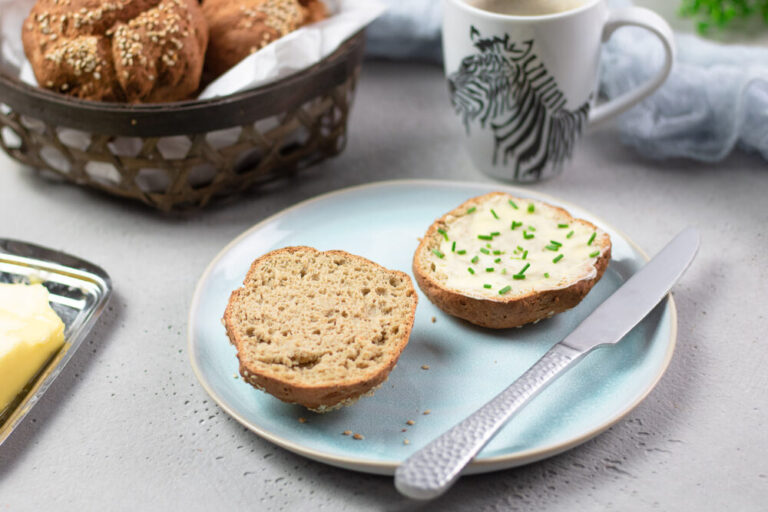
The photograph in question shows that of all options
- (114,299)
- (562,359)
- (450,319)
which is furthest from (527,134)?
(114,299)

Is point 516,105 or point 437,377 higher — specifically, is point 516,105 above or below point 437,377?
above

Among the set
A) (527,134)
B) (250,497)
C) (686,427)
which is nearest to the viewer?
(250,497)

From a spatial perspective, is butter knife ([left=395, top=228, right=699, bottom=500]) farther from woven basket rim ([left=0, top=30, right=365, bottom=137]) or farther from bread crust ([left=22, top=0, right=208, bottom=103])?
bread crust ([left=22, top=0, right=208, bottom=103])

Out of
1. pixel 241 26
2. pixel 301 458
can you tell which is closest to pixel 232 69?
pixel 241 26

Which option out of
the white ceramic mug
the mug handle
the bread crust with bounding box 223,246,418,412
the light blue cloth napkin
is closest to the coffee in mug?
the white ceramic mug

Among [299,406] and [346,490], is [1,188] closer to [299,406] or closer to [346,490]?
[299,406]

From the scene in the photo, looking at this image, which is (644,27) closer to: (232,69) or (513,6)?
(513,6)
